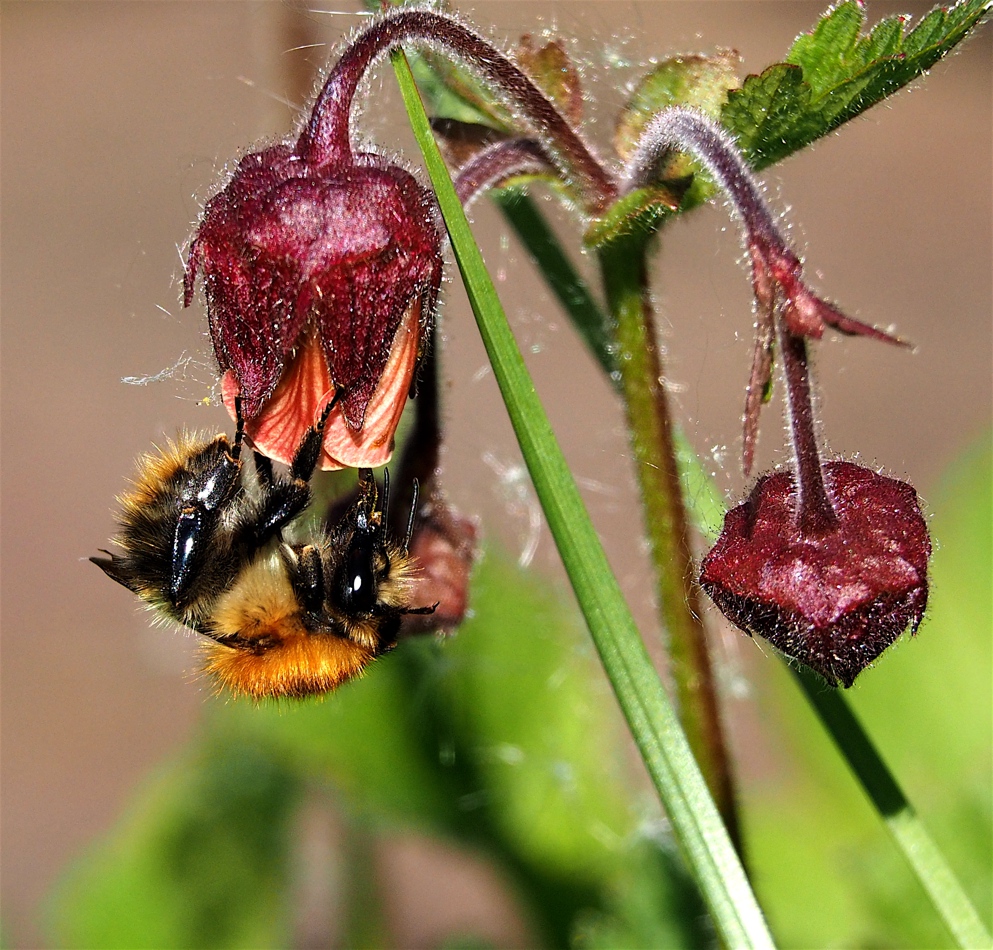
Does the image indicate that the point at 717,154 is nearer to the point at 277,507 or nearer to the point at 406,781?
the point at 277,507

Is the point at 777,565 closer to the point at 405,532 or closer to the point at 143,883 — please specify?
the point at 405,532

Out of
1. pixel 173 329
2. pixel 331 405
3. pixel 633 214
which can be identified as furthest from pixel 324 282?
pixel 173 329

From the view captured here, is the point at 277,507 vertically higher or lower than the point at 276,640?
higher

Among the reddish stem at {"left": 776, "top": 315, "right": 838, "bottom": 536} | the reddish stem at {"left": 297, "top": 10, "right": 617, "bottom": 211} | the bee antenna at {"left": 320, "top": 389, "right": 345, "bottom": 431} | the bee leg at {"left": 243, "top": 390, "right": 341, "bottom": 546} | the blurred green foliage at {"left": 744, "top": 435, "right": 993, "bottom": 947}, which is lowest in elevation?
the blurred green foliage at {"left": 744, "top": 435, "right": 993, "bottom": 947}

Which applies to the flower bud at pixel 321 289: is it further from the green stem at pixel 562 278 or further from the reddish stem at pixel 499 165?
the green stem at pixel 562 278

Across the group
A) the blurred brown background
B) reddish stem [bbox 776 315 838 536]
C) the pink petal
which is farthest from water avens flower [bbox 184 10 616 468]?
the blurred brown background

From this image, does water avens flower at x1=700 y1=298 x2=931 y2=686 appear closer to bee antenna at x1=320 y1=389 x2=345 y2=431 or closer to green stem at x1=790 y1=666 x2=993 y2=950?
green stem at x1=790 y1=666 x2=993 y2=950
